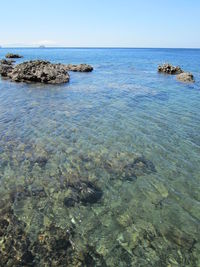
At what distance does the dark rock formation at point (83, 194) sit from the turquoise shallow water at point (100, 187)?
6cm

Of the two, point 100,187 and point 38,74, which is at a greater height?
point 38,74

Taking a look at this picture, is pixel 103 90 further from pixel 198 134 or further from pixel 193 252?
pixel 193 252

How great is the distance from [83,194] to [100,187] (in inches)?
30.3

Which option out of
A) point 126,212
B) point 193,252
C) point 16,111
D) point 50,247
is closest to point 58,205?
point 50,247

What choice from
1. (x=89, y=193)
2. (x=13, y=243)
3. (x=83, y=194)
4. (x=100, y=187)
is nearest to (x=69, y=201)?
(x=83, y=194)

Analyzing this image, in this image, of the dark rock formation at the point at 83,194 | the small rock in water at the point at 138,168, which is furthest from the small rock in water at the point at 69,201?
the small rock in water at the point at 138,168

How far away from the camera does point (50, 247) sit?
19.8 feet

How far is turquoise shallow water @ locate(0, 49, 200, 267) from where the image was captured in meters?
6.01

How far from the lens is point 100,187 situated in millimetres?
8570

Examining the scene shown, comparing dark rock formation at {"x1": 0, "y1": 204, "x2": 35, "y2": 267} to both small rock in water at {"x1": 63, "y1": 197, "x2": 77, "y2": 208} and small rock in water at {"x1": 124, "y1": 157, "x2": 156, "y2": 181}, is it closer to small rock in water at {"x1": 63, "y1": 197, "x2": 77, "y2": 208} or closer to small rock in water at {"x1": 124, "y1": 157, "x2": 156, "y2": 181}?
small rock in water at {"x1": 63, "y1": 197, "x2": 77, "y2": 208}

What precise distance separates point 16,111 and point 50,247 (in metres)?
14.2

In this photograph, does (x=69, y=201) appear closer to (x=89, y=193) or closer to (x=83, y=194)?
(x=83, y=194)

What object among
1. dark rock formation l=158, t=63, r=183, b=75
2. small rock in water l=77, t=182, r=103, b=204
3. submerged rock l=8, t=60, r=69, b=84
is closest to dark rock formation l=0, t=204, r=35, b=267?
small rock in water l=77, t=182, r=103, b=204

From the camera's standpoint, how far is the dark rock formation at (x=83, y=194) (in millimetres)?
7844
